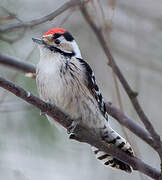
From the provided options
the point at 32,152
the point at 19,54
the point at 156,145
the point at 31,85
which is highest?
the point at 156,145

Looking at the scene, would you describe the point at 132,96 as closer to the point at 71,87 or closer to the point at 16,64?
the point at 71,87

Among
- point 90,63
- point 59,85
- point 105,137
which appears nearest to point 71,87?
point 59,85

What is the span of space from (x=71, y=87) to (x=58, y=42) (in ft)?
1.61

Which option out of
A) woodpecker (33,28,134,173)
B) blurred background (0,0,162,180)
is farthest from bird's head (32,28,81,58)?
blurred background (0,0,162,180)

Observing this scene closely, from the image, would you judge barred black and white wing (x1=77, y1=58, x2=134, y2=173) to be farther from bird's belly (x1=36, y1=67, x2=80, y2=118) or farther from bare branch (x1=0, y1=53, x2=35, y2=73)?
bare branch (x1=0, y1=53, x2=35, y2=73)

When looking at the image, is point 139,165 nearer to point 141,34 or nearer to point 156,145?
point 156,145

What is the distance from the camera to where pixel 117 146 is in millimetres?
3750

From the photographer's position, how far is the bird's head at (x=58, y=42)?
3748 mm

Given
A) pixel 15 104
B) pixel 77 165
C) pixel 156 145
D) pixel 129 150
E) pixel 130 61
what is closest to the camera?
pixel 156 145

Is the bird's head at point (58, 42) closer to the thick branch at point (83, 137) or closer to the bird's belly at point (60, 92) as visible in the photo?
the bird's belly at point (60, 92)

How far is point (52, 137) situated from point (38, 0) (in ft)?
5.81

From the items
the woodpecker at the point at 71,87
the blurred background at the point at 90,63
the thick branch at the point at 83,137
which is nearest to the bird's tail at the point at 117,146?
the woodpecker at the point at 71,87

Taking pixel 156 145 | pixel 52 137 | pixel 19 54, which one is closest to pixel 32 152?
pixel 52 137

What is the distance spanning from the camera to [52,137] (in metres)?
5.08
